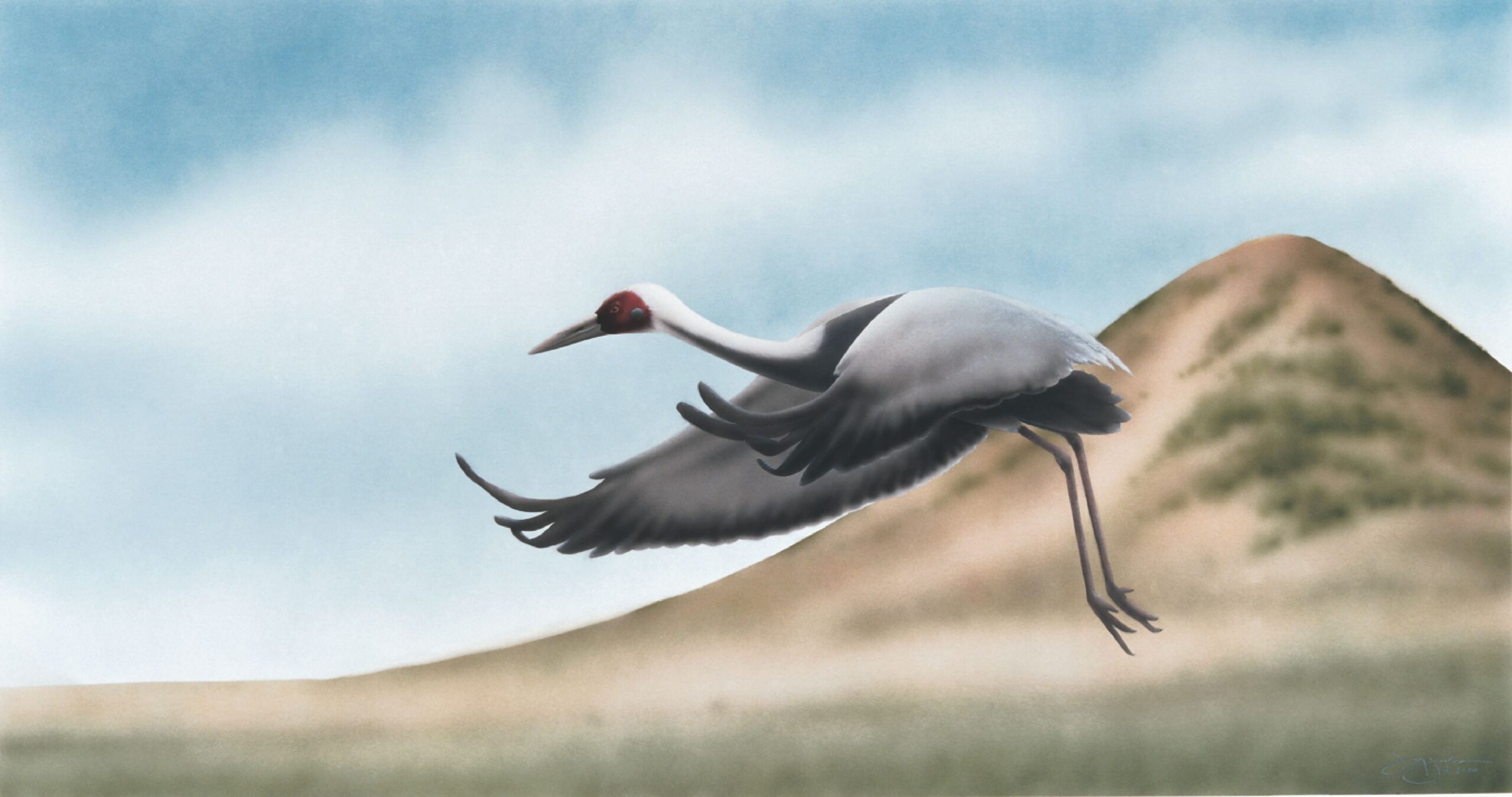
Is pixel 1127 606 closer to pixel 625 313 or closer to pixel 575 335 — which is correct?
pixel 625 313

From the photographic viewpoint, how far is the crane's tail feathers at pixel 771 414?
2896 mm

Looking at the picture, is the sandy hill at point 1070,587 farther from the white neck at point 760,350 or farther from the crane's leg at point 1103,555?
the white neck at point 760,350

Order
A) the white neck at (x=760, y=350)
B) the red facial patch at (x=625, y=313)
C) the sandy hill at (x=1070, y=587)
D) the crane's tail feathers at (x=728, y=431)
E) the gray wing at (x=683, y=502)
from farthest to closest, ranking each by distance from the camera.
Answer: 1. the sandy hill at (x=1070, y=587)
2. the gray wing at (x=683, y=502)
3. the red facial patch at (x=625, y=313)
4. the white neck at (x=760, y=350)
5. the crane's tail feathers at (x=728, y=431)

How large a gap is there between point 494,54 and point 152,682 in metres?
2.42

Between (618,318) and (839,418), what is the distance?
2.69ft

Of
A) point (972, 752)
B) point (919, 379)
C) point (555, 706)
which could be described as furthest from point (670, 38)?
point (972, 752)

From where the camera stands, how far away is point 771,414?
2.95m

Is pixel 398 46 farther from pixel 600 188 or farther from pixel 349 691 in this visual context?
pixel 349 691

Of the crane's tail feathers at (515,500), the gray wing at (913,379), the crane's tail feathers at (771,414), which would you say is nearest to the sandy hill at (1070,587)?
the crane's tail feathers at (515,500)

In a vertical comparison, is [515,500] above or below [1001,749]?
above

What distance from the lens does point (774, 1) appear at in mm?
4125
